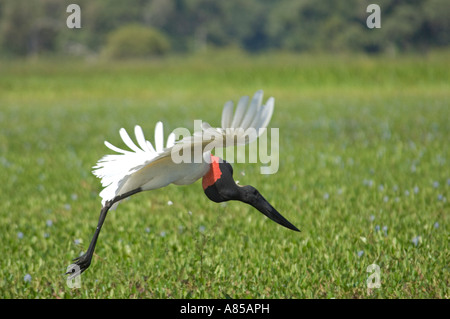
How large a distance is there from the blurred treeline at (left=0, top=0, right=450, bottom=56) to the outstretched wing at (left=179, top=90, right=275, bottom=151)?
57.5 m

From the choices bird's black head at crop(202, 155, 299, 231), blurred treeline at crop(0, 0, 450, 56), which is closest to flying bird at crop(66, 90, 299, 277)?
bird's black head at crop(202, 155, 299, 231)

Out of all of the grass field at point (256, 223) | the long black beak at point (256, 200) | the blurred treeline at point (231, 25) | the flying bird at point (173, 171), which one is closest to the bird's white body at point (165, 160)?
the flying bird at point (173, 171)

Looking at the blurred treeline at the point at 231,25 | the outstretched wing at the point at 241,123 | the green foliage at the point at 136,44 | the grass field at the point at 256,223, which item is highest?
the blurred treeline at the point at 231,25

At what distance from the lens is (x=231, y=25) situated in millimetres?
79562

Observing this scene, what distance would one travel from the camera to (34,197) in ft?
20.0

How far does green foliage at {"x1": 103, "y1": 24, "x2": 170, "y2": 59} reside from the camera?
63.4m

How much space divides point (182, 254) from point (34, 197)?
260cm

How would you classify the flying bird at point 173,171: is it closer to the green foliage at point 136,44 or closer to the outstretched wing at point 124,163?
the outstretched wing at point 124,163

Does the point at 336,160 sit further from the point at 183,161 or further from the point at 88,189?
the point at 183,161

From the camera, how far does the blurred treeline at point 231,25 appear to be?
5784cm

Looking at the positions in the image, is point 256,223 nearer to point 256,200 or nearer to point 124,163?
point 256,200

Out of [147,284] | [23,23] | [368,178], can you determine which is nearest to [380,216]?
[368,178]

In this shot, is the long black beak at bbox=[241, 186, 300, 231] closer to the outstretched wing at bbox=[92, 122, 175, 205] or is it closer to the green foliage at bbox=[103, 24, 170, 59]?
the outstretched wing at bbox=[92, 122, 175, 205]

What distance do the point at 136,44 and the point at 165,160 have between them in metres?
63.1
